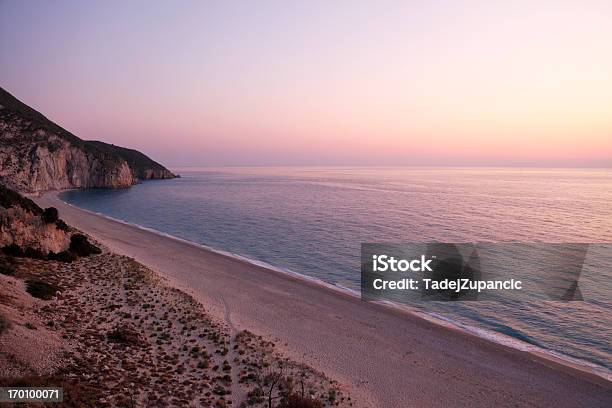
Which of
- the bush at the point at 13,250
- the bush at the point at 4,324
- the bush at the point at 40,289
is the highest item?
the bush at the point at 13,250

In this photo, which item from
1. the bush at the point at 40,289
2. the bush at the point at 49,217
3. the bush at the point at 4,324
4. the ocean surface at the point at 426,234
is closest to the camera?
the bush at the point at 4,324

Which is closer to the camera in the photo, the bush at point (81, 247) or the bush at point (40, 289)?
the bush at point (40, 289)

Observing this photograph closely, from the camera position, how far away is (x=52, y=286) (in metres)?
21.5

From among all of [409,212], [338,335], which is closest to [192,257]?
[338,335]

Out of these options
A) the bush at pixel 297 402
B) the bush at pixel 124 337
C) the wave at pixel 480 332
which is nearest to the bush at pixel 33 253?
the bush at pixel 124 337

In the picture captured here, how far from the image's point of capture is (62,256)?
93.4ft

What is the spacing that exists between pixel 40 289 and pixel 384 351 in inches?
785

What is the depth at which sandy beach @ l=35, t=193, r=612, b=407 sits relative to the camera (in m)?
16.2

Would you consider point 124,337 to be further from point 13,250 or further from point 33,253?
point 13,250

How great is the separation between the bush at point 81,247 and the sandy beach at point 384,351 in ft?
18.6

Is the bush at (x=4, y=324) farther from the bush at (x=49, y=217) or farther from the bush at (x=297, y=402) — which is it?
the bush at (x=49, y=217)

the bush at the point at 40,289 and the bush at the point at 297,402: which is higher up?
the bush at the point at 40,289

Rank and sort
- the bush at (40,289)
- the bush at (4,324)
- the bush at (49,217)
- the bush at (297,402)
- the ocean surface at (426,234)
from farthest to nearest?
1. the bush at (49,217)
2. the ocean surface at (426,234)
3. the bush at (40,289)
4. the bush at (4,324)
5. the bush at (297,402)

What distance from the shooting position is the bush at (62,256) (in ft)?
91.2
